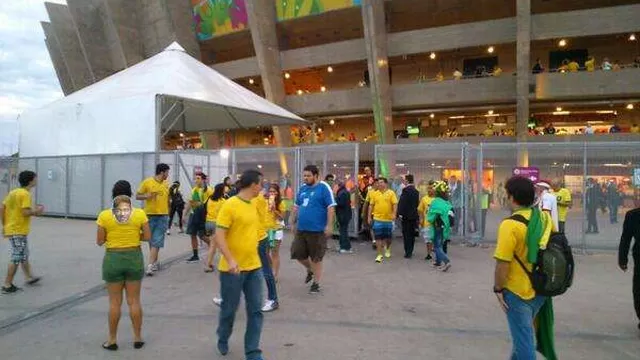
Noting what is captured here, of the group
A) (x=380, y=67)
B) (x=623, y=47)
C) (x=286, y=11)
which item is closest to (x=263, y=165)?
(x=380, y=67)

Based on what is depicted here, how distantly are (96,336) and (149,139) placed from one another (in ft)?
35.6

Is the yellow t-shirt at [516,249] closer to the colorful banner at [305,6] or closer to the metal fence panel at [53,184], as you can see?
the metal fence panel at [53,184]

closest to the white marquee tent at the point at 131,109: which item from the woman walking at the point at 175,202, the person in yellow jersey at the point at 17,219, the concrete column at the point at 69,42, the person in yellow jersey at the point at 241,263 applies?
the woman walking at the point at 175,202

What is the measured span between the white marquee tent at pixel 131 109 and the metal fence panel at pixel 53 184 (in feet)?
1.37

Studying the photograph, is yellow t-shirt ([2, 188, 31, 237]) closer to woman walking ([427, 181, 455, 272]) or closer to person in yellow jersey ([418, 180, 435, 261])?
woman walking ([427, 181, 455, 272])

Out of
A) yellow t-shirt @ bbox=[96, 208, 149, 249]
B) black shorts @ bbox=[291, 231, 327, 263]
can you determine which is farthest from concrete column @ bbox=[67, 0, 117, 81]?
yellow t-shirt @ bbox=[96, 208, 149, 249]

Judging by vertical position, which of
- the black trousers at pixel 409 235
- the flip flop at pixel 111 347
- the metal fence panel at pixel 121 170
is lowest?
the flip flop at pixel 111 347

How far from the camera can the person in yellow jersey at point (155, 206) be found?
8625 mm

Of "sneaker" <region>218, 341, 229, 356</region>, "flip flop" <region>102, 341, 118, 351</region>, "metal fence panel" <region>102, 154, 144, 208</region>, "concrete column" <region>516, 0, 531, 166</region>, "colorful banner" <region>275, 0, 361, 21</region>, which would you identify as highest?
"colorful banner" <region>275, 0, 361, 21</region>

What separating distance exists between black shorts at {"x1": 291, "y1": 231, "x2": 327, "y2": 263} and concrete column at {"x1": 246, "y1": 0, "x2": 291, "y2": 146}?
25474 mm

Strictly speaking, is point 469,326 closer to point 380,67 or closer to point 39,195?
point 39,195

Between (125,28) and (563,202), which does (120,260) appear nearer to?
(563,202)

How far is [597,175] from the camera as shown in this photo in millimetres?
12188

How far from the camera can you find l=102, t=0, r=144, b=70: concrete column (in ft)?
122
